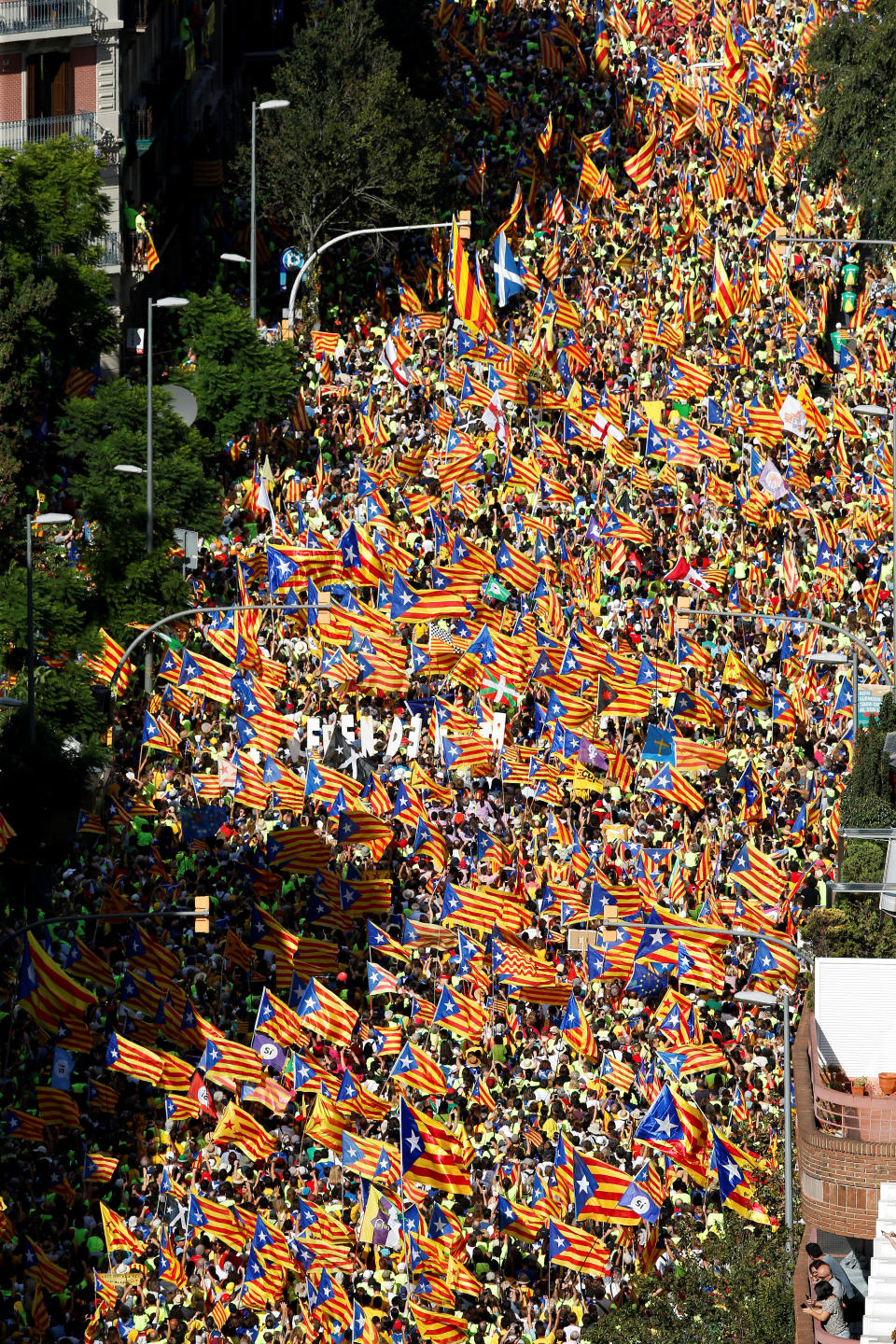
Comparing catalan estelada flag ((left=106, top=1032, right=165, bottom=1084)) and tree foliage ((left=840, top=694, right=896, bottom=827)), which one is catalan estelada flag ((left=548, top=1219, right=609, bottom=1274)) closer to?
catalan estelada flag ((left=106, top=1032, right=165, bottom=1084))

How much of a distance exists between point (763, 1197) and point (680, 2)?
47851mm

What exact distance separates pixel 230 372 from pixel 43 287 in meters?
4.47

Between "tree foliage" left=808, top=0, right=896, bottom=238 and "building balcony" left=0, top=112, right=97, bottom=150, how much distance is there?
57.8 ft

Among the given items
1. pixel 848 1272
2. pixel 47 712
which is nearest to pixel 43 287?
pixel 47 712

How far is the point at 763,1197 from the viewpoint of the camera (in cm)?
4844

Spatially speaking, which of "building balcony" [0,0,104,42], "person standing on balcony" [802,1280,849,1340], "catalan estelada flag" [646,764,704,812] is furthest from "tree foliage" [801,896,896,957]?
"building balcony" [0,0,104,42]

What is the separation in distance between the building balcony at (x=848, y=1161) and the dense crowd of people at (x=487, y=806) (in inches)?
58.7

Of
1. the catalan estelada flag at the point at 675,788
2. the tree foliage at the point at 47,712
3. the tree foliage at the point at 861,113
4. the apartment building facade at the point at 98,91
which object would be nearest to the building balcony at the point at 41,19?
the apartment building facade at the point at 98,91

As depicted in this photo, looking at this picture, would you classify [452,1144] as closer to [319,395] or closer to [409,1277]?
[409,1277]

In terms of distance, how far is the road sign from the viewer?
57594mm

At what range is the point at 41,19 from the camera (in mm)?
79188

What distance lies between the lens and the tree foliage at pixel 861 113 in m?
80.6

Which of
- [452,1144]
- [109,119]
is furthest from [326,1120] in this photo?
[109,119]

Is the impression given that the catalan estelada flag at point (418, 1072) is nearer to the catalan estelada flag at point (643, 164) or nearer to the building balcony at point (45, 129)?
the building balcony at point (45, 129)
